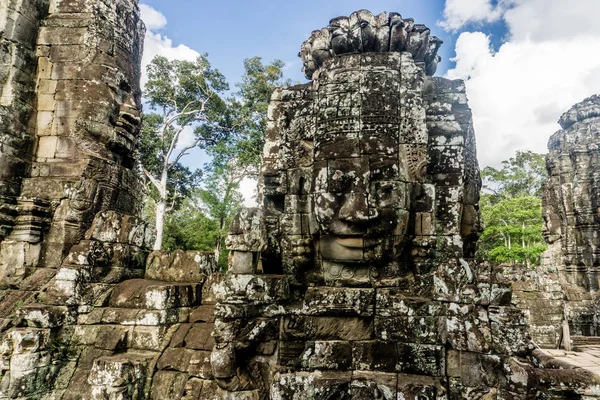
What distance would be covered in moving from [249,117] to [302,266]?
1711 centimetres

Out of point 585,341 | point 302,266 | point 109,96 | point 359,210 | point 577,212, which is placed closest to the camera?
point 359,210

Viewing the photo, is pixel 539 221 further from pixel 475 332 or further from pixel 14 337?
pixel 14 337

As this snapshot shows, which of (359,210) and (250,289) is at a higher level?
(359,210)

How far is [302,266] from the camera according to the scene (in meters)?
3.54

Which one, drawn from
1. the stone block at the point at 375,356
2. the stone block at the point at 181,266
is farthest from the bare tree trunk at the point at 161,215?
the stone block at the point at 375,356

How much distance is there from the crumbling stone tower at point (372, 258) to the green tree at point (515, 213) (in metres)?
17.8

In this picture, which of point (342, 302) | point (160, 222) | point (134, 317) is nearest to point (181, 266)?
point (134, 317)

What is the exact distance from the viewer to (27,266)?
459cm

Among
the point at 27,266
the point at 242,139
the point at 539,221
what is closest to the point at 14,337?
the point at 27,266

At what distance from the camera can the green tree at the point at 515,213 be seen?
70.0 feet

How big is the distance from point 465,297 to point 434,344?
46 cm

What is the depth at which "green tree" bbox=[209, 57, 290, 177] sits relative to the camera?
19000 millimetres

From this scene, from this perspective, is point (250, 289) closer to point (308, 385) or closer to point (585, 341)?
point (308, 385)

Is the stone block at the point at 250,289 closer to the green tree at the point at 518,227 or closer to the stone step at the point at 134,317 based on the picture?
the stone step at the point at 134,317
